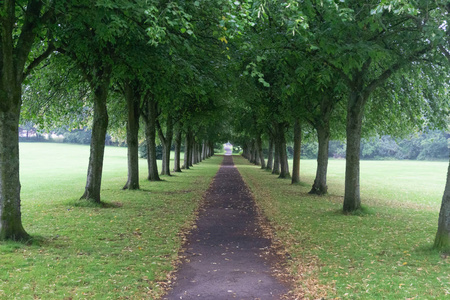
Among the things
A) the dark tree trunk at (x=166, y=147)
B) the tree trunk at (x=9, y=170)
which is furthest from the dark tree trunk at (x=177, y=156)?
the tree trunk at (x=9, y=170)

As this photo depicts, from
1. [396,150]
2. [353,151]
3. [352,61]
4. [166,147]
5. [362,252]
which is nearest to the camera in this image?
[362,252]

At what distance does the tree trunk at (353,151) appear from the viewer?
41.1ft

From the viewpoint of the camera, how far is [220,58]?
12078 mm

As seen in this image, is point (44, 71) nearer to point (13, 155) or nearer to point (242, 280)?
point (13, 155)

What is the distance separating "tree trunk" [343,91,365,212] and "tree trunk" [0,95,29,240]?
9.64 m

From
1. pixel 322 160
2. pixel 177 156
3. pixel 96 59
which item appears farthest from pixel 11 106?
pixel 177 156

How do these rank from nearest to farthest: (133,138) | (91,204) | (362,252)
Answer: (362,252), (91,204), (133,138)

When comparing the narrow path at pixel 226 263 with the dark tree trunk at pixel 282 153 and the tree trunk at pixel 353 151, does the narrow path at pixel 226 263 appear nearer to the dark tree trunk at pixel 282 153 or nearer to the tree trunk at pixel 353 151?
the tree trunk at pixel 353 151

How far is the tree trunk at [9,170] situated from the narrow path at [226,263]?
11.6 feet

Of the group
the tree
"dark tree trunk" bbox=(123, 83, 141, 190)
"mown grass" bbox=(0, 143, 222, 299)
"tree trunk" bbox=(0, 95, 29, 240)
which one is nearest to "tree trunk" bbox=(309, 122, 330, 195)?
"mown grass" bbox=(0, 143, 222, 299)

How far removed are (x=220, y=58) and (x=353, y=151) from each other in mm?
5352

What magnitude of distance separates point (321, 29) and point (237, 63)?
2602 mm

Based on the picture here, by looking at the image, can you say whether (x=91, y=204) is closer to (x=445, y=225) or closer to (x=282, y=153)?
(x=445, y=225)

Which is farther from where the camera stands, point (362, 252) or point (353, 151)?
point (353, 151)
